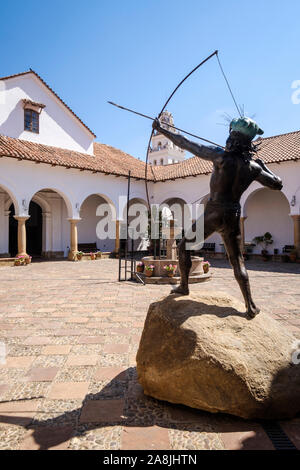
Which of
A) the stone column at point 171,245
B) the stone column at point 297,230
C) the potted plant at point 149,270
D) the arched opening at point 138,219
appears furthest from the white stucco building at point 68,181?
the potted plant at point 149,270

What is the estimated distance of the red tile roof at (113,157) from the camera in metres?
14.7

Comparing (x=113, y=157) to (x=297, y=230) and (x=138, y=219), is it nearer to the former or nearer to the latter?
(x=138, y=219)

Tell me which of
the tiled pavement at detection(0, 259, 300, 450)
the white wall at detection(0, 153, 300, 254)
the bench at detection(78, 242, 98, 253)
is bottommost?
the tiled pavement at detection(0, 259, 300, 450)

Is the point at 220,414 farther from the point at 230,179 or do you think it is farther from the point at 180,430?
the point at 230,179

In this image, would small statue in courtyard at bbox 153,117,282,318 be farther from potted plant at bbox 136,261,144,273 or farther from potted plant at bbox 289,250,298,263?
potted plant at bbox 289,250,298,263

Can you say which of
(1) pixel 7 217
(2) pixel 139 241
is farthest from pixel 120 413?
(2) pixel 139 241

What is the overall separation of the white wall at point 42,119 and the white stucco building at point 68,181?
0.05 m

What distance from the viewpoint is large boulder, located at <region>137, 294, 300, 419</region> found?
8.65ft

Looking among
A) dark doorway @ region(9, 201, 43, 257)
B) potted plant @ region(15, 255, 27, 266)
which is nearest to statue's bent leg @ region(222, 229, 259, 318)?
potted plant @ region(15, 255, 27, 266)

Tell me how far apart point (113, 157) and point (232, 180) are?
62.3 feet

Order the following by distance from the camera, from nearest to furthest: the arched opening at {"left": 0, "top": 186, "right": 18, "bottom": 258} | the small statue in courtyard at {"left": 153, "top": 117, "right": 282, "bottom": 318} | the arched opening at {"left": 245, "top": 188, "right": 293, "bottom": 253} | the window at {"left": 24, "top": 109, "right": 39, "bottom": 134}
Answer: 1. the small statue in courtyard at {"left": 153, "top": 117, "right": 282, "bottom": 318}
2. the window at {"left": 24, "top": 109, "right": 39, "bottom": 134}
3. the arched opening at {"left": 0, "top": 186, "right": 18, "bottom": 258}
4. the arched opening at {"left": 245, "top": 188, "right": 293, "bottom": 253}

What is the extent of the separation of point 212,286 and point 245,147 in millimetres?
6296

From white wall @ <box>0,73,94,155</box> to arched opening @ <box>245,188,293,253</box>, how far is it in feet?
34.3

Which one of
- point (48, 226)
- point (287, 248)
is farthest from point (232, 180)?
point (48, 226)
